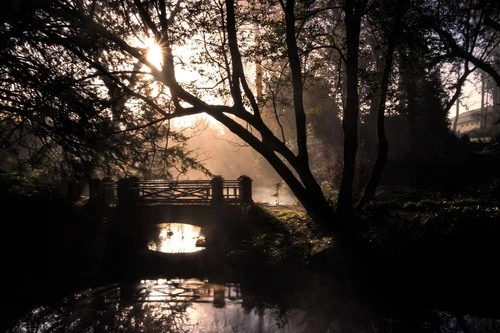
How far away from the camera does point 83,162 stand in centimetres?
1272

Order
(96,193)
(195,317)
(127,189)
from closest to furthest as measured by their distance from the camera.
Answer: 1. (195,317)
2. (127,189)
3. (96,193)

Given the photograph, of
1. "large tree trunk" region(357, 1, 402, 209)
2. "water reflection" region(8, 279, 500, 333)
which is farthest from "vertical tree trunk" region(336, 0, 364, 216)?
"water reflection" region(8, 279, 500, 333)

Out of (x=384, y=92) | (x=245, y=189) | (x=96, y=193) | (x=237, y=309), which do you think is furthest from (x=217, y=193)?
(x=384, y=92)

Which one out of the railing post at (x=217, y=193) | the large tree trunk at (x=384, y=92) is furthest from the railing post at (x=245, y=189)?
the large tree trunk at (x=384, y=92)

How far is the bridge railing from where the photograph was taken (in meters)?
18.1

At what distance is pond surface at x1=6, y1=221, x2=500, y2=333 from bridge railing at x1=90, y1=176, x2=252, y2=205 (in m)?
3.57

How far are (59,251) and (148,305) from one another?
7908 millimetres

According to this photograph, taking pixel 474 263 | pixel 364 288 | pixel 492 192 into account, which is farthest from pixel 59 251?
pixel 492 192

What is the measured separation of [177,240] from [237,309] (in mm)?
12122

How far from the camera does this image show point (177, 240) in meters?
22.9

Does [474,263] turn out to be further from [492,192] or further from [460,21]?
[460,21]

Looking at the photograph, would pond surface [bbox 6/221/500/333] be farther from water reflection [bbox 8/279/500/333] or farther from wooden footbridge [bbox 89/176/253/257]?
wooden footbridge [bbox 89/176/253/257]

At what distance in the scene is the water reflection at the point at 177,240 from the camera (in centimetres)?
2012

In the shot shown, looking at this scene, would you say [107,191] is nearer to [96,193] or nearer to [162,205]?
[96,193]
